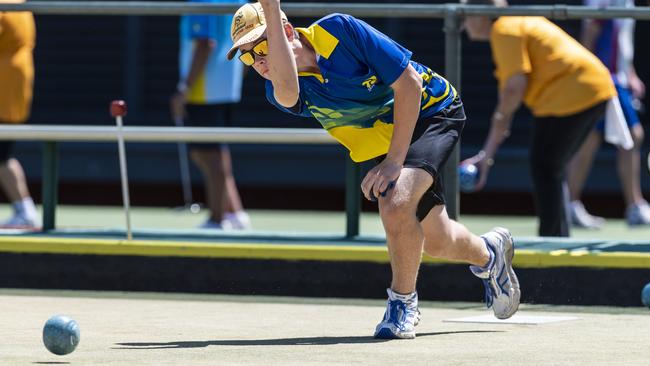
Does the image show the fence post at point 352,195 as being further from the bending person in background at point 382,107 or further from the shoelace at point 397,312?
the shoelace at point 397,312

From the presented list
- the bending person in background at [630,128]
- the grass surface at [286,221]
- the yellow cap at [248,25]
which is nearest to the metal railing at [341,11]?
the yellow cap at [248,25]

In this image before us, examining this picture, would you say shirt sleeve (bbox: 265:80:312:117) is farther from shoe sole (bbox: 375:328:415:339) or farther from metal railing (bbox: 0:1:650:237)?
metal railing (bbox: 0:1:650:237)

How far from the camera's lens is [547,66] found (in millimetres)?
9602

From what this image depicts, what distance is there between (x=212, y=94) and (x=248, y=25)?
4149mm

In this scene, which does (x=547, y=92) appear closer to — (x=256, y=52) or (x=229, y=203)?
(x=229, y=203)

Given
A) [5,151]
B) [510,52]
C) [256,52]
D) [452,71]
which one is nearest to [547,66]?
[510,52]

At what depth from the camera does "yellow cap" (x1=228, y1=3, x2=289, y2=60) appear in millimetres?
6594

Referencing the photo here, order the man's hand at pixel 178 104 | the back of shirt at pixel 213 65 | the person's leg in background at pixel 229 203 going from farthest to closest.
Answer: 1. the man's hand at pixel 178 104
2. the person's leg in background at pixel 229 203
3. the back of shirt at pixel 213 65

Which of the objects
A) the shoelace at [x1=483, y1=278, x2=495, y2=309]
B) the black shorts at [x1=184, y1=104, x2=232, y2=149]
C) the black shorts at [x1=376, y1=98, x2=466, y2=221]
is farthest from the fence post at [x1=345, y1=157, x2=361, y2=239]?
the black shorts at [x1=184, y1=104, x2=232, y2=149]

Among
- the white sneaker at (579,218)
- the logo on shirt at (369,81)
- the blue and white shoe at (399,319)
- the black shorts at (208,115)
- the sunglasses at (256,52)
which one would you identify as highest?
the sunglasses at (256,52)

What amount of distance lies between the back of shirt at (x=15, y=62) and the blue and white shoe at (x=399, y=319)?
175 inches

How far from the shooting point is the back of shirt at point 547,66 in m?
9.38

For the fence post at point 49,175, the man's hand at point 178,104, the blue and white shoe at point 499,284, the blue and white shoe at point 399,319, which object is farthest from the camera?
the man's hand at point 178,104

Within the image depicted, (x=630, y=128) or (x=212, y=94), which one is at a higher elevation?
(x=212, y=94)
